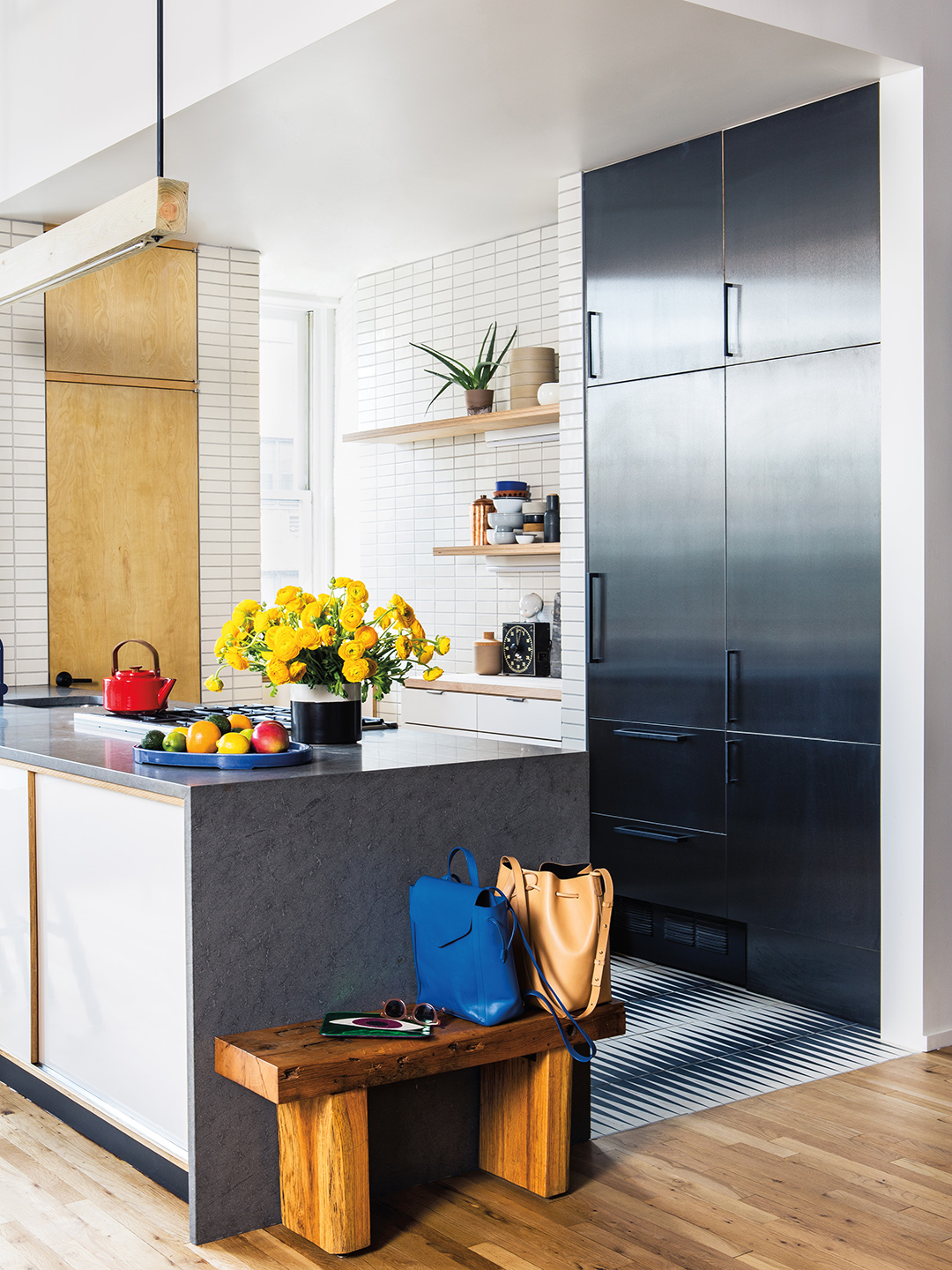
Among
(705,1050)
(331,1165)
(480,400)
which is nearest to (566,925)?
(331,1165)

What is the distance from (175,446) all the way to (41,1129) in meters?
3.27

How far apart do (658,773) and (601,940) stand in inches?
77.1

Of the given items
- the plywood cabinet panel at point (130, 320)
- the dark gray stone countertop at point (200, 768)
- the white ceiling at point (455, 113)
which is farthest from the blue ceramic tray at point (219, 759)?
the plywood cabinet panel at point (130, 320)

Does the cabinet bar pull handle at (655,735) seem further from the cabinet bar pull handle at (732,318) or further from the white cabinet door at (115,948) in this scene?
the white cabinet door at (115,948)

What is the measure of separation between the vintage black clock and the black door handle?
136 centimetres

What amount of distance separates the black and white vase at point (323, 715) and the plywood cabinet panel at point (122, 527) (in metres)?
2.55

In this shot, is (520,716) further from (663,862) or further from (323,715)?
(323,715)

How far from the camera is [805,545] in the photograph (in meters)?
4.10

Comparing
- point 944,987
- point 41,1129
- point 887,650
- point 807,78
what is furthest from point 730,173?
point 41,1129

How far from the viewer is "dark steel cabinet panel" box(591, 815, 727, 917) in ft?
14.6

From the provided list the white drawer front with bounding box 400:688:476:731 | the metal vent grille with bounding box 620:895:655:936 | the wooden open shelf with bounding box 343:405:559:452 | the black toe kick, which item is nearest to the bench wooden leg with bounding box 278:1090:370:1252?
the black toe kick

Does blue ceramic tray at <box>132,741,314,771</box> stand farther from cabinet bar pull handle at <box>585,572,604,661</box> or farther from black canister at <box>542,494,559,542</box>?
black canister at <box>542,494,559,542</box>

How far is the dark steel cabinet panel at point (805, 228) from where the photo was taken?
389 cm

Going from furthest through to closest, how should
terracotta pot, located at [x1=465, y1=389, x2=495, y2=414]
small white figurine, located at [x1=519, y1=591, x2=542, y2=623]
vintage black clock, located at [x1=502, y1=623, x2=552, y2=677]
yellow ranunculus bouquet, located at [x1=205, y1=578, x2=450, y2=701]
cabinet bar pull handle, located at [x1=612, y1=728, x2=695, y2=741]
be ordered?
terracotta pot, located at [x1=465, y1=389, x2=495, y2=414] → small white figurine, located at [x1=519, y1=591, x2=542, y2=623] → vintage black clock, located at [x1=502, y1=623, x2=552, y2=677] → cabinet bar pull handle, located at [x1=612, y1=728, x2=695, y2=741] → yellow ranunculus bouquet, located at [x1=205, y1=578, x2=450, y2=701]
